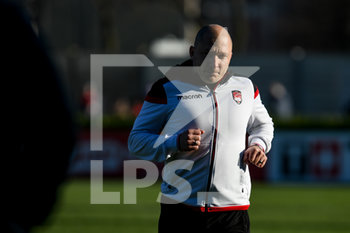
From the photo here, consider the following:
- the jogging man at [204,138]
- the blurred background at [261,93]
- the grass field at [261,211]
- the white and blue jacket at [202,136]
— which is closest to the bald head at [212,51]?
the jogging man at [204,138]

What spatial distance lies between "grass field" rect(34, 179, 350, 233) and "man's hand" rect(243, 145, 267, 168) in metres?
6.24

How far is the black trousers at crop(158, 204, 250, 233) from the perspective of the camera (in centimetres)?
477

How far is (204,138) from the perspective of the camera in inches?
186

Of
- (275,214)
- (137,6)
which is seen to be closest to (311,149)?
(275,214)

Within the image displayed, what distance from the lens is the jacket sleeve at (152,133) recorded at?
4719 mm

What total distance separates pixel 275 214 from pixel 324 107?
1548 centimetres

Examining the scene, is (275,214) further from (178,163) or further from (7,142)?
(7,142)

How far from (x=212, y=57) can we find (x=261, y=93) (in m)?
23.0

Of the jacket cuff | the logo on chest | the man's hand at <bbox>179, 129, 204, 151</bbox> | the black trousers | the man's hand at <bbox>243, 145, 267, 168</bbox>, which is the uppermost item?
the logo on chest

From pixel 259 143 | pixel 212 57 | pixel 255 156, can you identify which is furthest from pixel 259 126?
pixel 212 57

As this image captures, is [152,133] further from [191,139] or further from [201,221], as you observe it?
[201,221]

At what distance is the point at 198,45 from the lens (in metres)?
4.70

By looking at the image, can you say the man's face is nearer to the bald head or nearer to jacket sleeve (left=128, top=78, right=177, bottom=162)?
the bald head

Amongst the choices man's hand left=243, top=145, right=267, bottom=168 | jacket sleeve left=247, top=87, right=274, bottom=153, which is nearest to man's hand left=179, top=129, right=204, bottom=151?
man's hand left=243, top=145, right=267, bottom=168
